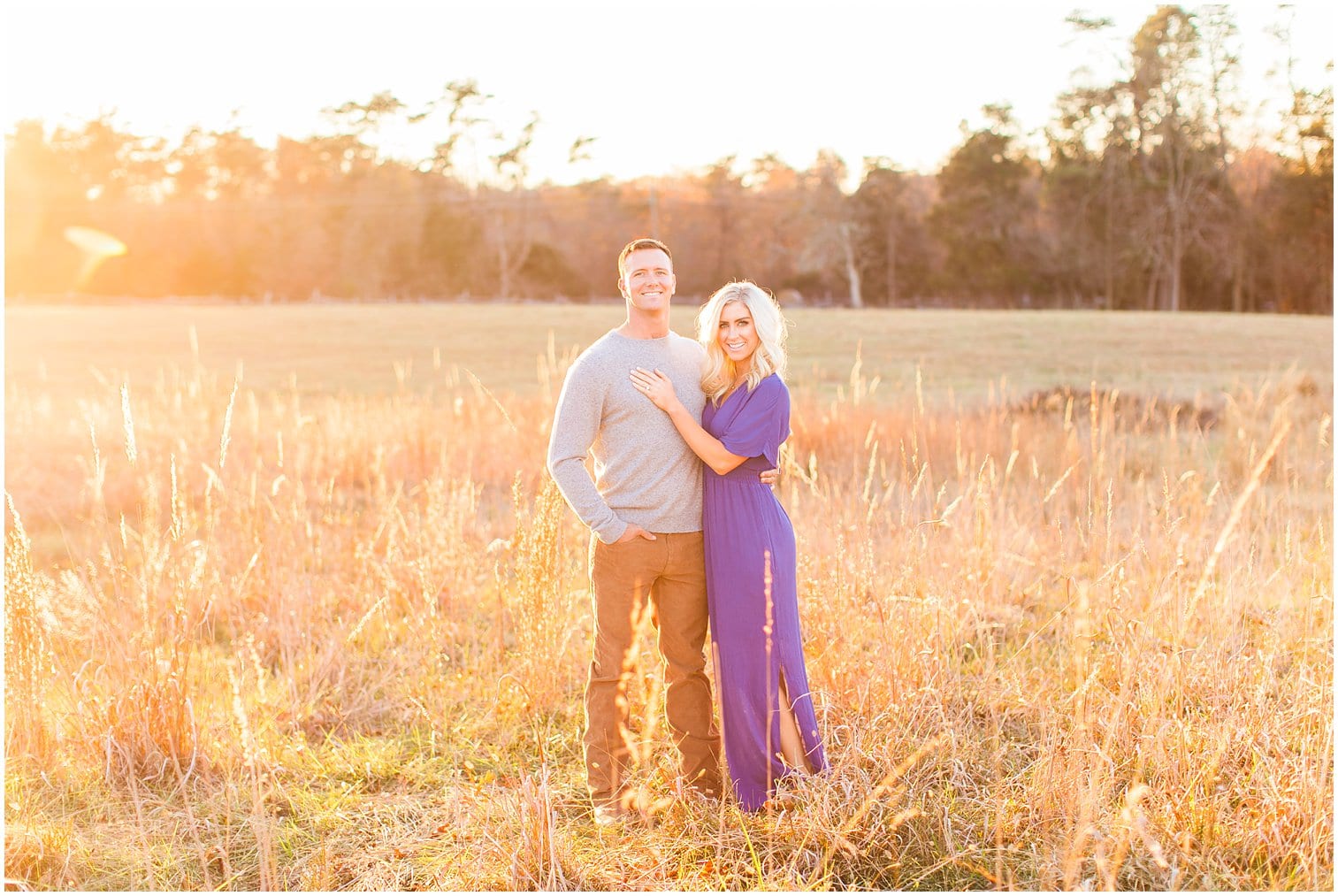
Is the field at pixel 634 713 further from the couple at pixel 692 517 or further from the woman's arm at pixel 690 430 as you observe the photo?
the woman's arm at pixel 690 430

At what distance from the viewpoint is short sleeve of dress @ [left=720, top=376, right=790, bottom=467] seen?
305 centimetres

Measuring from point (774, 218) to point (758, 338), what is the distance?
38341 millimetres

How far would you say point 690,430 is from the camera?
120 inches

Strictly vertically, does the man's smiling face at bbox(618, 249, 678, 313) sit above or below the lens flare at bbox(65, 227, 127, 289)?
below

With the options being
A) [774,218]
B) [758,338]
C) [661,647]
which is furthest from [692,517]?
[774,218]

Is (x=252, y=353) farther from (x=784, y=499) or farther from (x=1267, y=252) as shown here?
(x=1267, y=252)

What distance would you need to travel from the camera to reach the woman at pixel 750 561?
3.06 meters

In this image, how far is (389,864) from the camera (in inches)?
117

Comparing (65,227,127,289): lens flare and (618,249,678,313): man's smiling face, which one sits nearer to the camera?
(618,249,678,313): man's smiling face

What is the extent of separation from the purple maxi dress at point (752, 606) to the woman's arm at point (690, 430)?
0.03 m

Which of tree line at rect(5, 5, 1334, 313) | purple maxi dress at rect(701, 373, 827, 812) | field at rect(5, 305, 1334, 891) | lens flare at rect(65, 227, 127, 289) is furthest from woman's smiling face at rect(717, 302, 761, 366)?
lens flare at rect(65, 227, 127, 289)

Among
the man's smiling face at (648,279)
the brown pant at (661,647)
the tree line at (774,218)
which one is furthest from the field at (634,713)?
the tree line at (774,218)

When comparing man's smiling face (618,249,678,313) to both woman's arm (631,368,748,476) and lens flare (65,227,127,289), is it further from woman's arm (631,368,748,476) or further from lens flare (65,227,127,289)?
lens flare (65,227,127,289)

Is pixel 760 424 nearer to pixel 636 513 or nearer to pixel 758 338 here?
pixel 758 338
